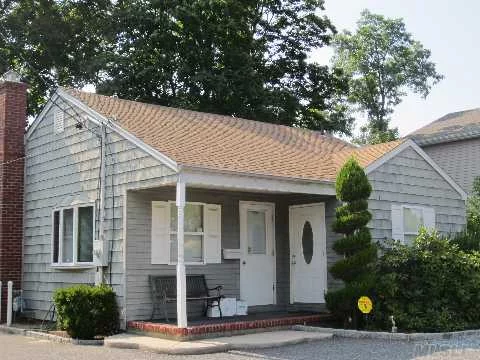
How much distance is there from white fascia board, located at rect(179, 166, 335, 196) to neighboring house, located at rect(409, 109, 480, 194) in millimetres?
12492

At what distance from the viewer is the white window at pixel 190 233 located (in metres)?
12.9

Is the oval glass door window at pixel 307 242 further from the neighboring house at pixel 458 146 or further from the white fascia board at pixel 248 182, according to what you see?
the neighboring house at pixel 458 146

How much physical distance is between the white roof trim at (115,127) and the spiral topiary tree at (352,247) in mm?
3624

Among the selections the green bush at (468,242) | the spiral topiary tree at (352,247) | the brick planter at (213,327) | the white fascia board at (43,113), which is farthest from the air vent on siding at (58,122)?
the green bush at (468,242)

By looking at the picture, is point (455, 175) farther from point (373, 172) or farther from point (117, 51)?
point (117, 51)

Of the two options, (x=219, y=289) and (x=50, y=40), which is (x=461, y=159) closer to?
(x=219, y=289)

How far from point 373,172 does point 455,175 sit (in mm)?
12464

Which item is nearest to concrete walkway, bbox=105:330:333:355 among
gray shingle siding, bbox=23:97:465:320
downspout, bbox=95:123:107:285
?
gray shingle siding, bbox=23:97:465:320

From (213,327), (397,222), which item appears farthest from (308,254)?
(213,327)

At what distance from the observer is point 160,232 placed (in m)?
12.9

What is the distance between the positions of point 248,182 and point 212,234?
87.6 inches

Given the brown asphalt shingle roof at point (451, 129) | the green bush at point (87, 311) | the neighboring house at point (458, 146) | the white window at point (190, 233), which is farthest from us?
the brown asphalt shingle roof at point (451, 129)

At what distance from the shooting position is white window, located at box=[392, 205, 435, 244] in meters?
14.6

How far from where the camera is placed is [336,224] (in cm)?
1271
